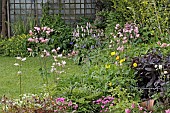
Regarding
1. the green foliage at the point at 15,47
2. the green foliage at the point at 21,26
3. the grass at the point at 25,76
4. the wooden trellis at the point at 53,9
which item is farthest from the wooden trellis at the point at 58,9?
the grass at the point at 25,76

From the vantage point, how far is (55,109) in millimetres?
4461

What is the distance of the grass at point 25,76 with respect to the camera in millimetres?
6620

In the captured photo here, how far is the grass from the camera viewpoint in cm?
662

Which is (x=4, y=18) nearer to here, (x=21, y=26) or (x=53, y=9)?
(x=21, y=26)

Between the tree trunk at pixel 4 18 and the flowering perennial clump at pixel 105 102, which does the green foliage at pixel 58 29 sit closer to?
the tree trunk at pixel 4 18

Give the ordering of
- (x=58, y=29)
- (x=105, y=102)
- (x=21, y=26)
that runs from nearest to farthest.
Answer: (x=105, y=102), (x=58, y=29), (x=21, y=26)

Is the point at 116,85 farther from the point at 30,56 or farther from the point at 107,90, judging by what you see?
the point at 30,56

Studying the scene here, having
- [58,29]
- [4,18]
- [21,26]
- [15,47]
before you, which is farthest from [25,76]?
[4,18]

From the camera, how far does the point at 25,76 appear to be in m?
7.75

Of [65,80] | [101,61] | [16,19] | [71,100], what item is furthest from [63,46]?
[71,100]

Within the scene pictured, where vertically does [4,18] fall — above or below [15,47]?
above

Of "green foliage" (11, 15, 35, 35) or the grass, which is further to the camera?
"green foliage" (11, 15, 35, 35)

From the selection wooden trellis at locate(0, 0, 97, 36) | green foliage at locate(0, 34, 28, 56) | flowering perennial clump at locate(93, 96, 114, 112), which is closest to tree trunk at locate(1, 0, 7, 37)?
wooden trellis at locate(0, 0, 97, 36)

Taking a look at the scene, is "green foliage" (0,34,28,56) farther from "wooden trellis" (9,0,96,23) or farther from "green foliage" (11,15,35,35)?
"wooden trellis" (9,0,96,23)
